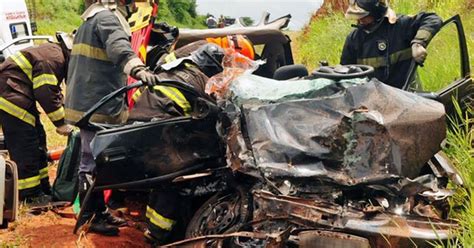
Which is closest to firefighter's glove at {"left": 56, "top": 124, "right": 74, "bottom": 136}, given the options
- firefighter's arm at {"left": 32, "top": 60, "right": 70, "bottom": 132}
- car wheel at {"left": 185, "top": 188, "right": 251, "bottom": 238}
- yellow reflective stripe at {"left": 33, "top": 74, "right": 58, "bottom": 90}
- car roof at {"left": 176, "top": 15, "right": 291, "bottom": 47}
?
firefighter's arm at {"left": 32, "top": 60, "right": 70, "bottom": 132}

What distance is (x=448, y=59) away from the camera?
608 cm

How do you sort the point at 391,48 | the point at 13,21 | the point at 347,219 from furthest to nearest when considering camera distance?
the point at 13,21 < the point at 391,48 < the point at 347,219

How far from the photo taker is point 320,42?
1166 cm

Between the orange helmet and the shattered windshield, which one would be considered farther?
the orange helmet

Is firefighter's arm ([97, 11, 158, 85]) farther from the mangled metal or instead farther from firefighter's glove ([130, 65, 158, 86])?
the mangled metal

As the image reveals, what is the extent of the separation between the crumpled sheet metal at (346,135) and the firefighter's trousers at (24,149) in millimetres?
2506

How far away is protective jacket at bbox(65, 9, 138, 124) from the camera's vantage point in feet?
14.4

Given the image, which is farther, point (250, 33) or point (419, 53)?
point (250, 33)

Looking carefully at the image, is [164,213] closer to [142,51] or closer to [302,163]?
[302,163]

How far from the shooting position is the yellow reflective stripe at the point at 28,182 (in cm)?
529

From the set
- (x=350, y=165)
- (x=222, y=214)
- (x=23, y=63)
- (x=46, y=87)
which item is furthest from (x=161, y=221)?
(x=23, y=63)

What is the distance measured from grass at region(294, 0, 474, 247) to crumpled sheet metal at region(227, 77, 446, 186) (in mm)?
379

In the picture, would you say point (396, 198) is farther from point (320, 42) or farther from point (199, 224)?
point (320, 42)

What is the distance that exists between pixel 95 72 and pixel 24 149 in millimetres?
1201
